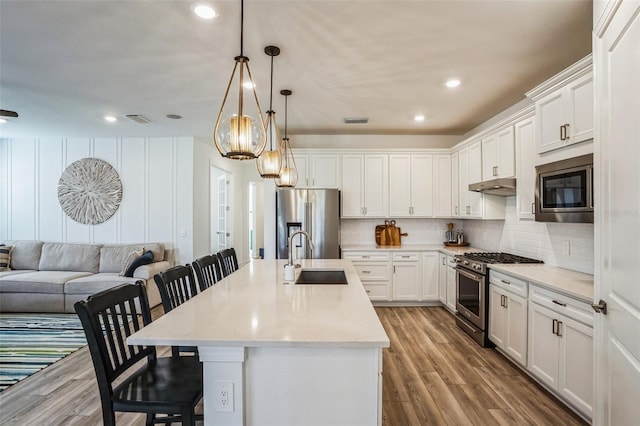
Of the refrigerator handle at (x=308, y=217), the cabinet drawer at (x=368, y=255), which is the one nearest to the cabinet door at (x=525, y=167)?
the cabinet drawer at (x=368, y=255)

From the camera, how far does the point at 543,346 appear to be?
2424mm

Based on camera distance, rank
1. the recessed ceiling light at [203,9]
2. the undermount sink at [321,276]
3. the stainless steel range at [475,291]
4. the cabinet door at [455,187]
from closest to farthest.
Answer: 1. the recessed ceiling light at [203,9]
2. the undermount sink at [321,276]
3. the stainless steel range at [475,291]
4. the cabinet door at [455,187]

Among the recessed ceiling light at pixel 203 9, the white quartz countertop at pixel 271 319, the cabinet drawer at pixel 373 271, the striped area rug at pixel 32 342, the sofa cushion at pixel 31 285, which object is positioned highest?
the recessed ceiling light at pixel 203 9

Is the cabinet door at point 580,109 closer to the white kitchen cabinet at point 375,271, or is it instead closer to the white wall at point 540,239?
the white wall at point 540,239

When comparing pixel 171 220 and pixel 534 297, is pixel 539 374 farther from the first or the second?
pixel 171 220

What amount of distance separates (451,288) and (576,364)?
219 centimetres

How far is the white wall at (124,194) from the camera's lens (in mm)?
5359

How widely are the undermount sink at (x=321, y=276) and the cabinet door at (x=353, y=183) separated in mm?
2076

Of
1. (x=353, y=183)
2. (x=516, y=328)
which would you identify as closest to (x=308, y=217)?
(x=353, y=183)

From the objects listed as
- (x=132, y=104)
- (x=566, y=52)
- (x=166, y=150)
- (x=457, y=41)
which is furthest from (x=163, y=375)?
(x=166, y=150)

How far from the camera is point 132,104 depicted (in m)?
3.76

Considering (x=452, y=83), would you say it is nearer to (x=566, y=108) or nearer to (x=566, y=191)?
(x=566, y=108)

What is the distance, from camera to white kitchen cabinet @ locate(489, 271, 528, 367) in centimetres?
267

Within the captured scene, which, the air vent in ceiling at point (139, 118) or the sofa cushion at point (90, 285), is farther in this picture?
the sofa cushion at point (90, 285)
